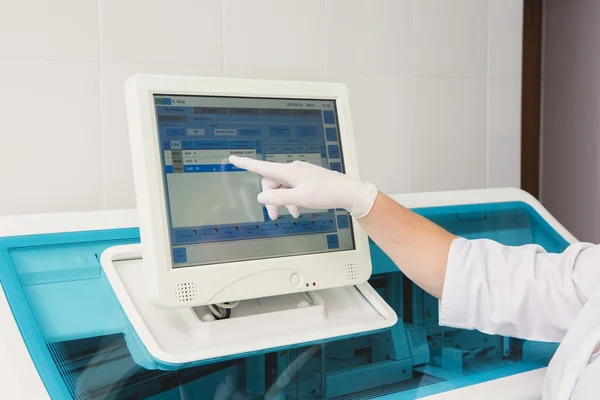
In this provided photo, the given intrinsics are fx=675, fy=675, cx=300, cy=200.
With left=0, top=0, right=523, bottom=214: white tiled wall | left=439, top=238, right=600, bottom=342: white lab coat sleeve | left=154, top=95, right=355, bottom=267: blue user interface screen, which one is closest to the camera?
left=154, top=95, right=355, bottom=267: blue user interface screen

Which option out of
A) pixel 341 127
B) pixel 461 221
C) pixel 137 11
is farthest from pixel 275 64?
pixel 461 221

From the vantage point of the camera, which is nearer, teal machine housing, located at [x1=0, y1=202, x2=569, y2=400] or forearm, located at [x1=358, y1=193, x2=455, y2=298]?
teal machine housing, located at [x1=0, y1=202, x2=569, y2=400]

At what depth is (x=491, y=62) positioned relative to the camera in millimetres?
1956

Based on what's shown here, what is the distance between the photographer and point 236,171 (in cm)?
110

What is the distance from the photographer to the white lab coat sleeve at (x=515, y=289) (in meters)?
1.15

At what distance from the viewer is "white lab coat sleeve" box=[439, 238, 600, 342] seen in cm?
115

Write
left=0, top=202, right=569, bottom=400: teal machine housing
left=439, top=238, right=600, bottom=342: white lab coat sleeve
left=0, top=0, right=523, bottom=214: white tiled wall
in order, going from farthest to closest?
1. left=0, top=0, right=523, bottom=214: white tiled wall
2. left=439, top=238, right=600, bottom=342: white lab coat sleeve
3. left=0, top=202, right=569, bottom=400: teal machine housing

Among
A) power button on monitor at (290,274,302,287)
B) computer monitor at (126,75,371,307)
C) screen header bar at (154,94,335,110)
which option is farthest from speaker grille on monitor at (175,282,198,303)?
screen header bar at (154,94,335,110)

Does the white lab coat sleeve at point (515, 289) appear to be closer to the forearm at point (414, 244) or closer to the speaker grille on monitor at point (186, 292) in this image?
the forearm at point (414, 244)

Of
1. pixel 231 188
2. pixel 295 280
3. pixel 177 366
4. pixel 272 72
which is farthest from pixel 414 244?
pixel 272 72

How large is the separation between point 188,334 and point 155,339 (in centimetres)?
6

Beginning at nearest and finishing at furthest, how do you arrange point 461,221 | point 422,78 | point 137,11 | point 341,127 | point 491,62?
1. point 341,127
2. point 137,11
3. point 461,221
4. point 422,78
5. point 491,62

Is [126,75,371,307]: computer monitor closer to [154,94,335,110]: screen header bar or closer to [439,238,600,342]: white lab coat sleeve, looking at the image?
[154,94,335,110]: screen header bar

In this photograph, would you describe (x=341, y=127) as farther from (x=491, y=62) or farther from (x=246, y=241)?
(x=491, y=62)
